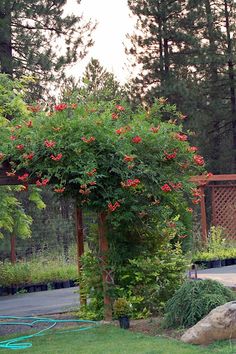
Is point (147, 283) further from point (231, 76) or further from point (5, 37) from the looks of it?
point (231, 76)

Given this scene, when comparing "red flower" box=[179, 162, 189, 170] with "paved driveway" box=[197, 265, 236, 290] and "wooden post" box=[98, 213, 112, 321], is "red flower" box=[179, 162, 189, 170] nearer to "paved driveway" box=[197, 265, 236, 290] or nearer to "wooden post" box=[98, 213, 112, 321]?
"wooden post" box=[98, 213, 112, 321]

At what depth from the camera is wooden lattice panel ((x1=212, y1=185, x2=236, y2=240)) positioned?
58.1ft

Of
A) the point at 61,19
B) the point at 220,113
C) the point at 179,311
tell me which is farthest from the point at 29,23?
the point at 179,311

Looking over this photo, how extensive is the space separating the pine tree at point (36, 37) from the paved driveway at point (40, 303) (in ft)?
Answer: 24.9

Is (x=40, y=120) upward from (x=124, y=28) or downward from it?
downward

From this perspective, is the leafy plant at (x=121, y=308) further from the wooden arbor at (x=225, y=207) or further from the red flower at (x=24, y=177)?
the wooden arbor at (x=225, y=207)

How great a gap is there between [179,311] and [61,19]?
13.4 m

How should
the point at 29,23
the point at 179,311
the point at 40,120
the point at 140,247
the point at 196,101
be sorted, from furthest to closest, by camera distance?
1. the point at 196,101
2. the point at 29,23
3. the point at 140,247
4. the point at 40,120
5. the point at 179,311

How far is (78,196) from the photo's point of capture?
7836 mm

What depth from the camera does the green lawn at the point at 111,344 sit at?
19.5 feet

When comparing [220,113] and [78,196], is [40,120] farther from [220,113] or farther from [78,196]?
[220,113]

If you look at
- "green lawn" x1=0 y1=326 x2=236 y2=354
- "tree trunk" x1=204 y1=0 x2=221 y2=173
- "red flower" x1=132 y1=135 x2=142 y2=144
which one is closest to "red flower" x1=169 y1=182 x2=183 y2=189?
"red flower" x1=132 y1=135 x2=142 y2=144

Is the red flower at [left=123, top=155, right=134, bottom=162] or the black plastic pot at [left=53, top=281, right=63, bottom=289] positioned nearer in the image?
the red flower at [left=123, top=155, right=134, bottom=162]

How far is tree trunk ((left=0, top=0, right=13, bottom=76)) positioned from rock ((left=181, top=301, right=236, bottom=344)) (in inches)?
493
